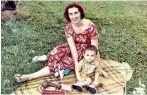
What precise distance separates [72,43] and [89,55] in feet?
0.39

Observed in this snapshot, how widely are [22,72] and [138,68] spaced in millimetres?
620

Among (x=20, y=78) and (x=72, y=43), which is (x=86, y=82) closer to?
(x=72, y=43)

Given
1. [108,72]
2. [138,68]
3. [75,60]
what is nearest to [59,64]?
[75,60]

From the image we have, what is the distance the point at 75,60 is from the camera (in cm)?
246

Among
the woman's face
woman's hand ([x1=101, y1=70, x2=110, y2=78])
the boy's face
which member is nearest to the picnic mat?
woman's hand ([x1=101, y1=70, x2=110, y2=78])

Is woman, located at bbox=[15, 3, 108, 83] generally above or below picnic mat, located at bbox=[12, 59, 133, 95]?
above

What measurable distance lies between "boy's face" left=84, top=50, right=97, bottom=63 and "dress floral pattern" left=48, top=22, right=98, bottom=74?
39mm

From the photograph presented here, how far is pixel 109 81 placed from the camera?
2496 mm

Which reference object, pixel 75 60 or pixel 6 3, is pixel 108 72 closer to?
pixel 75 60

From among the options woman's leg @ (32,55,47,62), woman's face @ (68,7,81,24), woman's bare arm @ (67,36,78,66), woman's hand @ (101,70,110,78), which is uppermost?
woman's face @ (68,7,81,24)

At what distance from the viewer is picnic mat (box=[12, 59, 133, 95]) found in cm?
245

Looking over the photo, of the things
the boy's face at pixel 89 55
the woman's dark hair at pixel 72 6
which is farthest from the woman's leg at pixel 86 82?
the woman's dark hair at pixel 72 6

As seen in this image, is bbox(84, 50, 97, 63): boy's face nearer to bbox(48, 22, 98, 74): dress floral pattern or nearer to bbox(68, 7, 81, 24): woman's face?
bbox(48, 22, 98, 74): dress floral pattern

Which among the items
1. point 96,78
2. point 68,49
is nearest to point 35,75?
point 68,49
